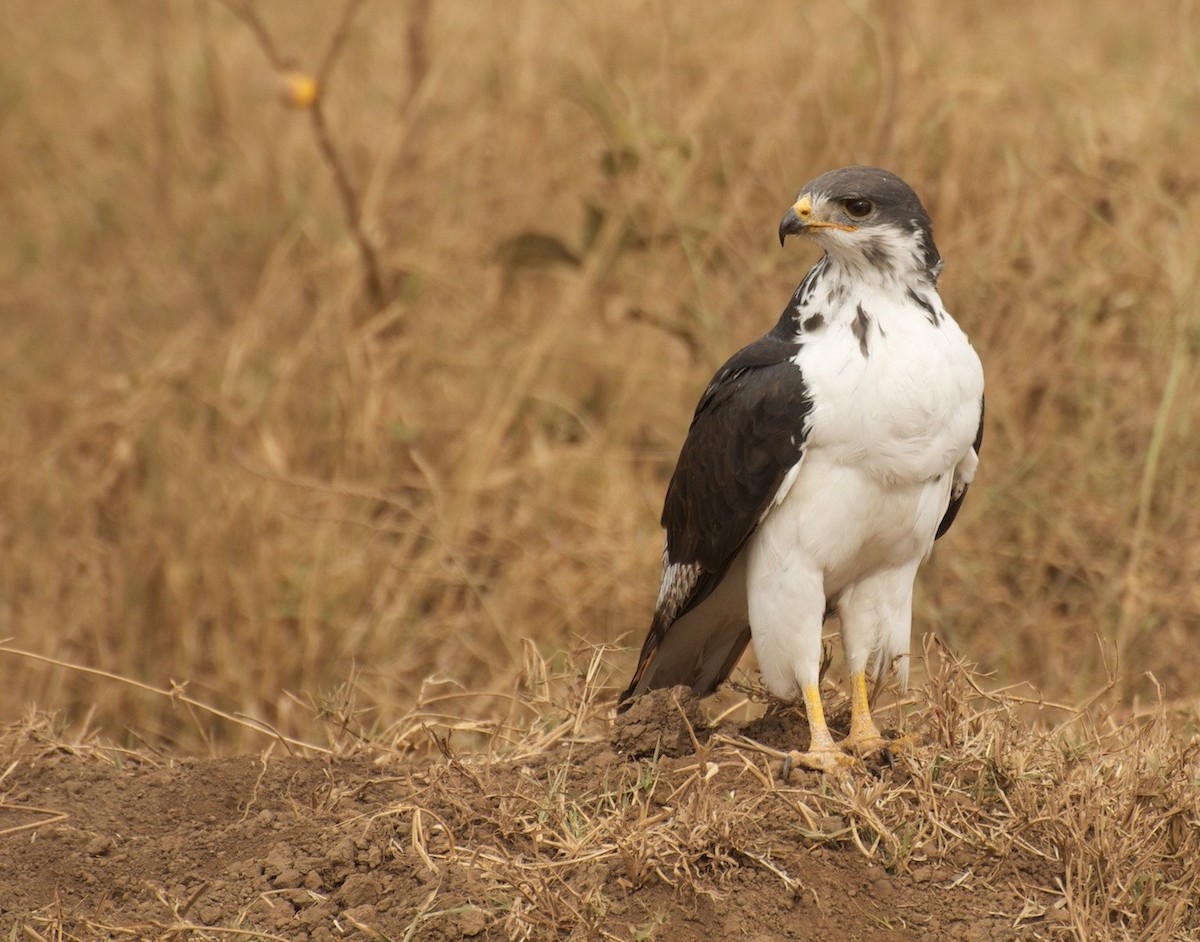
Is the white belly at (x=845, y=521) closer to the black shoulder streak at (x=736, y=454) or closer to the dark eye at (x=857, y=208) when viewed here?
the black shoulder streak at (x=736, y=454)

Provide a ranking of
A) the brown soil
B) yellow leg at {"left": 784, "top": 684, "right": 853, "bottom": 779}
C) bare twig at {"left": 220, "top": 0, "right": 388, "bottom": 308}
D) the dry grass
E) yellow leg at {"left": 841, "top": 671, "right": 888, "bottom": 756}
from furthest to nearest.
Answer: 1. bare twig at {"left": 220, "top": 0, "right": 388, "bottom": 308}
2. the dry grass
3. yellow leg at {"left": 841, "top": 671, "right": 888, "bottom": 756}
4. yellow leg at {"left": 784, "top": 684, "right": 853, "bottom": 779}
5. the brown soil

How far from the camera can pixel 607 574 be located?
5730mm

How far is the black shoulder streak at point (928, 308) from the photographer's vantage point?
3430mm

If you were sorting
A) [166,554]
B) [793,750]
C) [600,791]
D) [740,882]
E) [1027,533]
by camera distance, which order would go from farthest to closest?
[166,554] → [1027,533] → [793,750] → [600,791] → [740,882]

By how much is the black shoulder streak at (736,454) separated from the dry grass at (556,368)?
131 cm

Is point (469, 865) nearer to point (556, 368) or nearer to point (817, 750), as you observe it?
point (817, 750)

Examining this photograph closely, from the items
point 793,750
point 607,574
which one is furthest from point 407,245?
point 793,750

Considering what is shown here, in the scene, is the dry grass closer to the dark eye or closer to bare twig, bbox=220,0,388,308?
bare twig, bbox=220,0,388,308

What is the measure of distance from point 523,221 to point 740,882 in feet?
15.9

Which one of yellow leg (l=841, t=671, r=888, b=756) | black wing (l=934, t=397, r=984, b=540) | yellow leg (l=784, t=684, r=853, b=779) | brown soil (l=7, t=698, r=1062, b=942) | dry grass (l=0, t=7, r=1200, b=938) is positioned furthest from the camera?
dry grass (l=0, t=7, r=1200, b=938)

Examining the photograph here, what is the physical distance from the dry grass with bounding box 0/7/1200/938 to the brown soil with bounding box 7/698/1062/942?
151cm

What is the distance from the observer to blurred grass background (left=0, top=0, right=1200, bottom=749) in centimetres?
548

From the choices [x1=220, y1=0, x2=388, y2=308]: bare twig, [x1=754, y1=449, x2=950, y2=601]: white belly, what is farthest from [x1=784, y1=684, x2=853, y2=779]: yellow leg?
[x1=220, y1=0, x2=388, y2=308]: bare twig

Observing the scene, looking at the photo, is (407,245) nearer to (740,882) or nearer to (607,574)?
(607,574)
